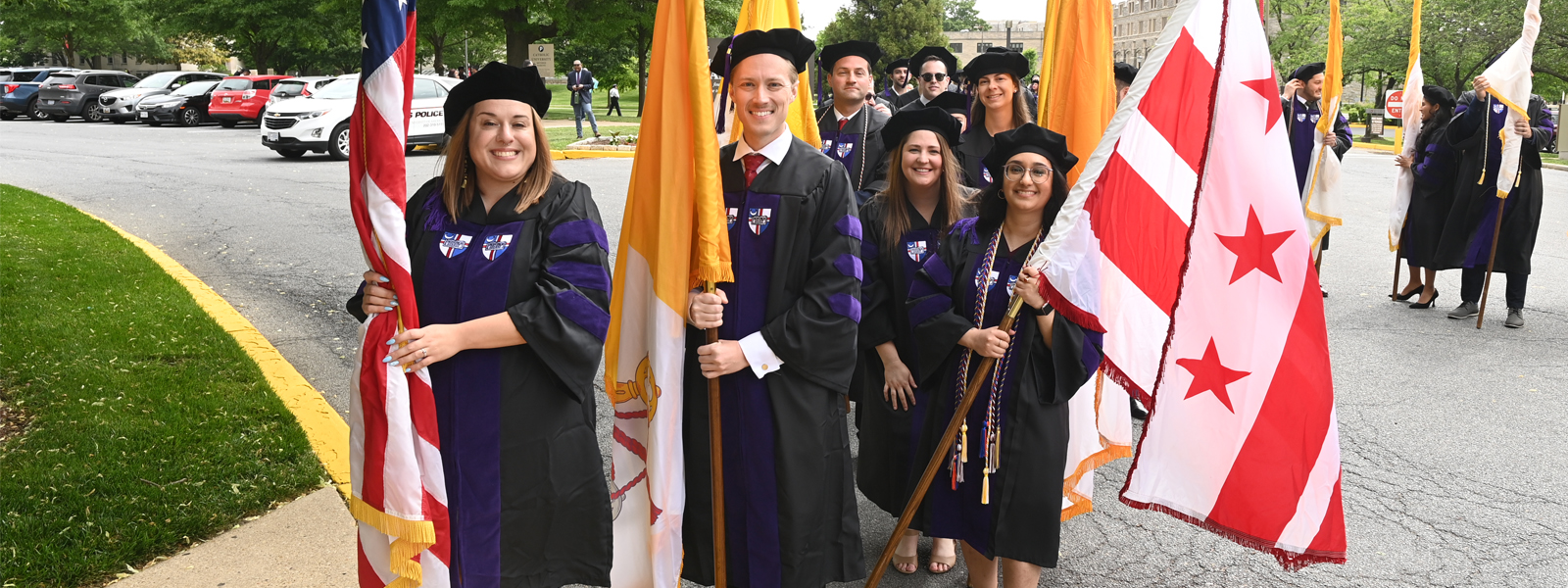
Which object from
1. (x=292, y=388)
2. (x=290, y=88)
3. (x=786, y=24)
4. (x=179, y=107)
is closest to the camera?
(x=786, y=24)

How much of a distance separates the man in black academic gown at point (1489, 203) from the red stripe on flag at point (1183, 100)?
21.4 ft

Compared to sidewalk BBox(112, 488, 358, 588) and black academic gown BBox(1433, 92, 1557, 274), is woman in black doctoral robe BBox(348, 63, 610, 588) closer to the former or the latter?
sidewalk BBox(112, 488, 358, 588)

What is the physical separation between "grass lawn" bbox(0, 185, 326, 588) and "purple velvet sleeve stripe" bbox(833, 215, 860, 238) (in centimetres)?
273

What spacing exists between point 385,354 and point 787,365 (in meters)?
1.12

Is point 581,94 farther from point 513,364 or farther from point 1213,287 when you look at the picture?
point 1213,287

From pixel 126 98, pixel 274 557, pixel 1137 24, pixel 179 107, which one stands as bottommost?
pixel 274 557

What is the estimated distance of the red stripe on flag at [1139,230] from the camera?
3.17 meters

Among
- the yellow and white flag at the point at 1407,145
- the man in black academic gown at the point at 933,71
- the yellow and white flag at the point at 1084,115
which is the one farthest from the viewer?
the yellow and white flag at the point at 1407,145

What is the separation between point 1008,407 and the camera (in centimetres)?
348

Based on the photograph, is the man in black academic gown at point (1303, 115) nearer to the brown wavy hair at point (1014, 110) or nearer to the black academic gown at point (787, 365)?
the brown wavy hair at point (1014, 110)

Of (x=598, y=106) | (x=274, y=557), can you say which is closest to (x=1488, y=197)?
(x=274, y=557)

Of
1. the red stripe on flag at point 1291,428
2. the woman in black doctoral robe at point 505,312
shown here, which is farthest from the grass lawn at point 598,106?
the red stripe on flag at point 1291,428

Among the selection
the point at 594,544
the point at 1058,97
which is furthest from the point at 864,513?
the point at 1058,97

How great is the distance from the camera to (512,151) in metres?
3.01
